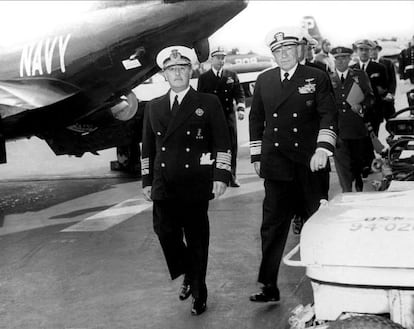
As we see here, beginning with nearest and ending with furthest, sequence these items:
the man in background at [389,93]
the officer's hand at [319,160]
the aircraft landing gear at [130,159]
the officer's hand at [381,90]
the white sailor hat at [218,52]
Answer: the officer's hand at [319,160], the officer's hand at [381,90], the man in background at [389,93], the white sailor hat at [218,52], the aircraft landing gear at [130,159]

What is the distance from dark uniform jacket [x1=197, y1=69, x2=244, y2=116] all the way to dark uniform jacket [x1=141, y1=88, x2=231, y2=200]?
14.8 ft

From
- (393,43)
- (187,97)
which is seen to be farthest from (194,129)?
(393,43)

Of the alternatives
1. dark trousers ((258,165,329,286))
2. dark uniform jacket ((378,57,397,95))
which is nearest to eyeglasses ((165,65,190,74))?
dark trousers ((258,165,329,286))

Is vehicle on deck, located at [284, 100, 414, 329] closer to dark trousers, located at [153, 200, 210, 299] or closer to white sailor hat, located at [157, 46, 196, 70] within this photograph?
dark trousers, located at [153, 200, 210, 299]

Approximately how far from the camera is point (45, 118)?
8.74 metres

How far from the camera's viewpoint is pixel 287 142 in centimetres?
441

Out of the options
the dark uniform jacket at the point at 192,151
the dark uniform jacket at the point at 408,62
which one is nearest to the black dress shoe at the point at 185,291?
the dark uniform jacket at the point at 192,151

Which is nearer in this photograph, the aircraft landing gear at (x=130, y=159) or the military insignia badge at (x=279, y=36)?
the military insignia badge at (x=279, y=36)

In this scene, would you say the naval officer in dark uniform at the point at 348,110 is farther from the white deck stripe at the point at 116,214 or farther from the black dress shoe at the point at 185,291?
the black dress shoe at the point at 185,291

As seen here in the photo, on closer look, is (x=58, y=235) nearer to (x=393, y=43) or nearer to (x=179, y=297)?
(x=179, y=297)

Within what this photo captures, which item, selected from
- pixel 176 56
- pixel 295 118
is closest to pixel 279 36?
pixel 295 118

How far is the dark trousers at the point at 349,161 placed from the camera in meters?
7.16

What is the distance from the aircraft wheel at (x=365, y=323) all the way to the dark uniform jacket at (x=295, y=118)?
75.3 inches

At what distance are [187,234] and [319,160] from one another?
95 centimetres
